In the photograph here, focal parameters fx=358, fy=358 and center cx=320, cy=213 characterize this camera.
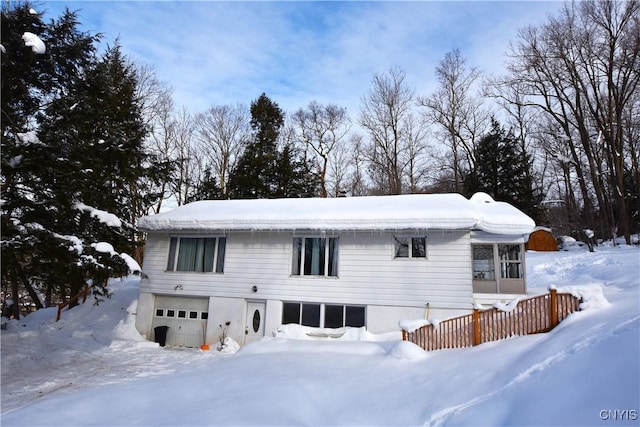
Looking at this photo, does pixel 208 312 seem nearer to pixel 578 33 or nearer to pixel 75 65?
pixel 75 65

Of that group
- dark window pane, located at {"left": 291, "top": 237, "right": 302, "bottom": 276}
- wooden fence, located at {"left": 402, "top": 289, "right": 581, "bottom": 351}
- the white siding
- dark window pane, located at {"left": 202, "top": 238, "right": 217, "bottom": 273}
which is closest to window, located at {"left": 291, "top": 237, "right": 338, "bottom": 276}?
dark window pane, located at {"left": 291, "top": 237, "right": 302, "bottom": 276}

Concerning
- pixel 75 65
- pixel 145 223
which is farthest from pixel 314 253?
pixel 75 65

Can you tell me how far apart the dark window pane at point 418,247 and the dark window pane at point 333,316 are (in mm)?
2899

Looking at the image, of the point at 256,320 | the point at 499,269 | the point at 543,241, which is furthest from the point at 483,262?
the point at 543,241

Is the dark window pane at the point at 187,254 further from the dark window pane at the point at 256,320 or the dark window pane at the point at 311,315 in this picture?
the dark window pane at the point at 311,315

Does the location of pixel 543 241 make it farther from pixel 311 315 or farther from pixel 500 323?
pixel 311 315

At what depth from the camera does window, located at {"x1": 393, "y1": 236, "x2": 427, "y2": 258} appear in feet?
36.7

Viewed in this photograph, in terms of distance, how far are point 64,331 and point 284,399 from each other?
469 inches

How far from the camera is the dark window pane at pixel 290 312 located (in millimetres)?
11945

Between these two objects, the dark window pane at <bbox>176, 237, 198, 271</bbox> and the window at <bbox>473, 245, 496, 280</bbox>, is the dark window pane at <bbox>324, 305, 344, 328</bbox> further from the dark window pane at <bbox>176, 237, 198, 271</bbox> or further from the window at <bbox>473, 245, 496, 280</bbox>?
the dark window pane at <bbox>176, 237, 198, 271</bbox>

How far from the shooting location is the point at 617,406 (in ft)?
Result: 12.3

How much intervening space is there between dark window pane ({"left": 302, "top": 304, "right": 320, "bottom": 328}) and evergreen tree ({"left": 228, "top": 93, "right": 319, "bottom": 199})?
14829 millimetres

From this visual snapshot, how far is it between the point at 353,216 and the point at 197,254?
6075 millimetres

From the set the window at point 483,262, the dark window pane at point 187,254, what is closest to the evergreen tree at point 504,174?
the window at point 483,262
